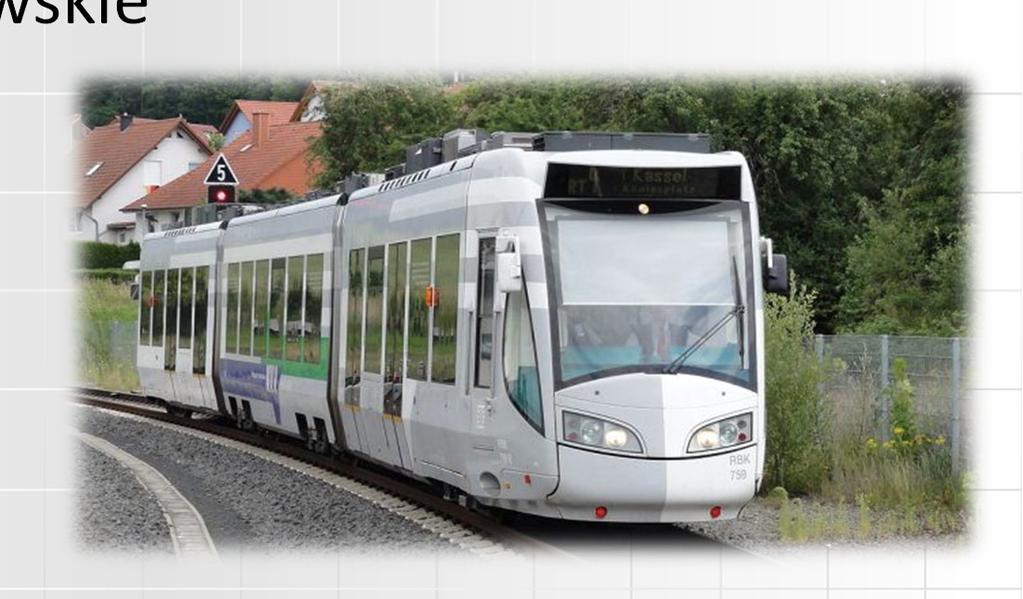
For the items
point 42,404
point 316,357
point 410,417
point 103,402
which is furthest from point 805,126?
point 42,404

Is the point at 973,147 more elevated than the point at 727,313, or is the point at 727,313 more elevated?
the point at 973,147

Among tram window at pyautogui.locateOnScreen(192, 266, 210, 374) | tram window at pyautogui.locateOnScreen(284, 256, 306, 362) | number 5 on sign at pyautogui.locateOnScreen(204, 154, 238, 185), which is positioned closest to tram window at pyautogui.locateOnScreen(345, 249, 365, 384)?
tram window at pyautogui.locateOnScreen(284, 256, 306, 362)

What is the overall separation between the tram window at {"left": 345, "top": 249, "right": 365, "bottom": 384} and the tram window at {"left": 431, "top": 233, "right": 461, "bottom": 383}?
2.93 metres

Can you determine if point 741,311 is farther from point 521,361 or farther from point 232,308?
point 232,308

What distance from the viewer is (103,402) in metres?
33.2

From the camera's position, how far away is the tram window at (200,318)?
26.1 m

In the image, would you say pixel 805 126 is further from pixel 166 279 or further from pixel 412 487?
pixel 412 487

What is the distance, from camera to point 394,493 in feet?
57.5

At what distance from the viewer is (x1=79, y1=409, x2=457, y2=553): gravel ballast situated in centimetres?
1431

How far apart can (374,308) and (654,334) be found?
4981 millimetres

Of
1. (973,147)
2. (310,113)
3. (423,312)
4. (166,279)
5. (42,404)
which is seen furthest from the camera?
(310,113)

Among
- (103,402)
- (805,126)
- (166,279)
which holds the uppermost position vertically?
(805,126)

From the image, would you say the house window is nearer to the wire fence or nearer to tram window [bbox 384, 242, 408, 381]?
the wire fence

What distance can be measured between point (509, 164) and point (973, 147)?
333 cm
